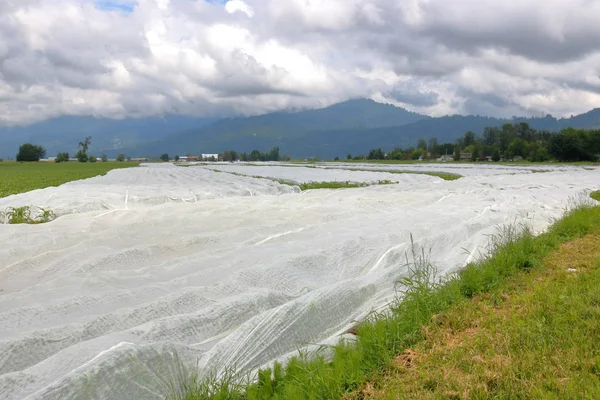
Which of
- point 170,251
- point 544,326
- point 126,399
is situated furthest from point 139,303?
point 544,326

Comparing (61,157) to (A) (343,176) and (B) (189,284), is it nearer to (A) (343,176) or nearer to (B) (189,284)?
(A) (343,176)

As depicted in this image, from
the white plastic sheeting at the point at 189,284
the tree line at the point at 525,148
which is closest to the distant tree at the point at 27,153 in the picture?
the tree line at the point at 525,148

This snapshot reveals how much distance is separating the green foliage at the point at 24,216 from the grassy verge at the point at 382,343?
26.8 ft

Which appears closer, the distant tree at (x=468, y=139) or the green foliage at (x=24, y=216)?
the green foliage at (x=24, y=216)

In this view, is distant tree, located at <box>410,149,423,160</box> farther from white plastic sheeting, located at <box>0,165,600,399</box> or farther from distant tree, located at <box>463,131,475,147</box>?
white plastic sheeting, located at <box>0,165,600,399</box>

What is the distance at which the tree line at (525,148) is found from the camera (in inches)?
2281

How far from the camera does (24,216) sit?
905cm

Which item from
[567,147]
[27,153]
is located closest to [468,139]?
[567,147]

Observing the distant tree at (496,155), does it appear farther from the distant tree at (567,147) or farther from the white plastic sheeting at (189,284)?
the white plastic sheeting at (189,284)

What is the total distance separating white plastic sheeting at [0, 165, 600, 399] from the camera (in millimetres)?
2422

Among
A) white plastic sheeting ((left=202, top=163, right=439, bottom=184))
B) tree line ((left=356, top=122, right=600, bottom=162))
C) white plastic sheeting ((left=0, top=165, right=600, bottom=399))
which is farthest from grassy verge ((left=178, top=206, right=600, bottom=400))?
tree line ((left=356, top=122, right=600, bottom=162))

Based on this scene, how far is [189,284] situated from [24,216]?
6.94m

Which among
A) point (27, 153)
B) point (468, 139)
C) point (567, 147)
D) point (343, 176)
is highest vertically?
point (468, 139)

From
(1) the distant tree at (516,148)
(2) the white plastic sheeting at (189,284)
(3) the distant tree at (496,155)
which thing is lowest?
(2) the white plastic sheeting at (189,284)
